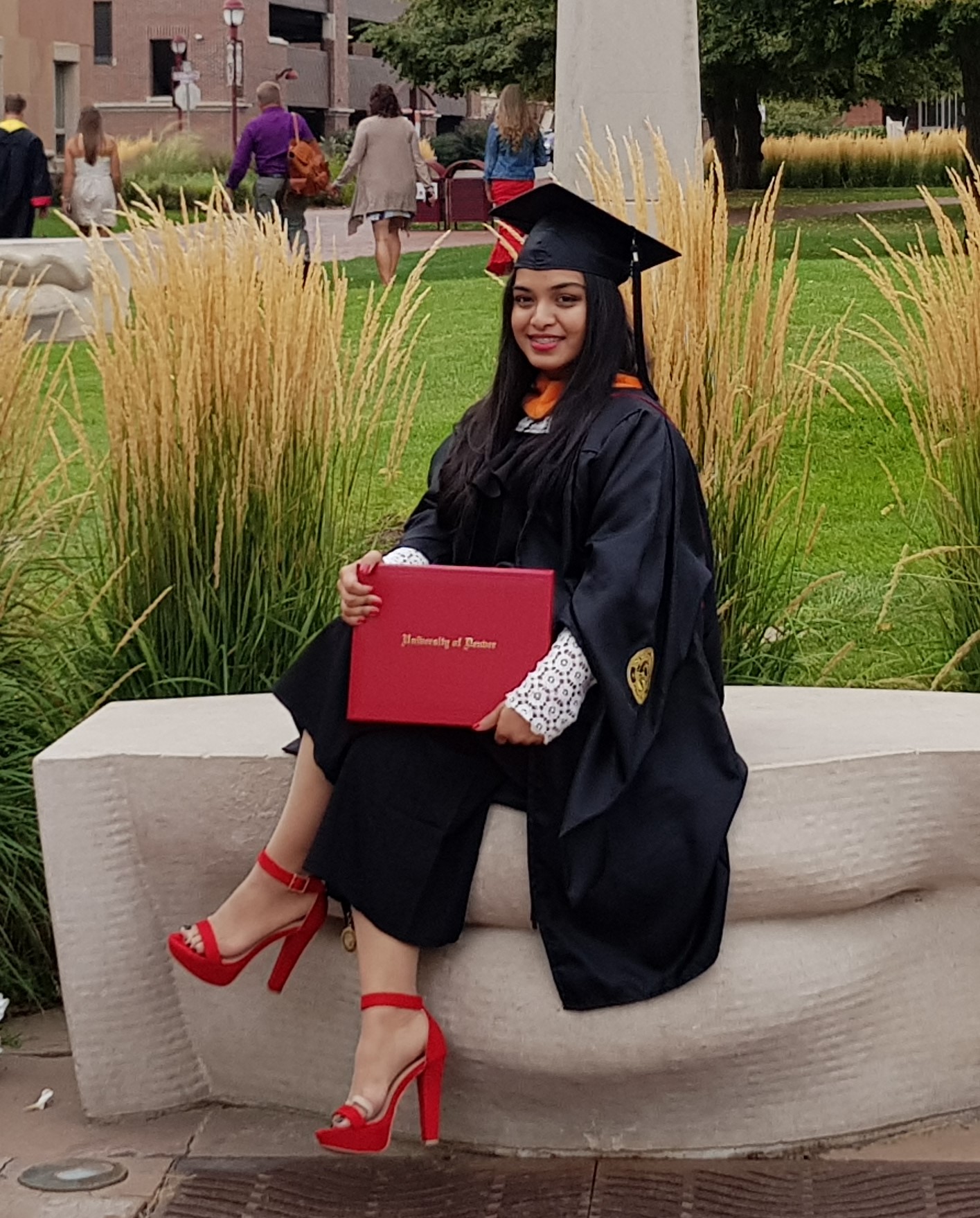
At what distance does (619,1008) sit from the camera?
9.64 feet

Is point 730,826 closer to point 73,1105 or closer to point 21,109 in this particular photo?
point 73,1105

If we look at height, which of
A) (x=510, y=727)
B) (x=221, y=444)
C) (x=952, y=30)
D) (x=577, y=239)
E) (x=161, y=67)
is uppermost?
(x=161, y=67)

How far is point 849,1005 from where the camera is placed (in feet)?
10.0

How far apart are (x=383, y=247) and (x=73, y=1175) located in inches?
389

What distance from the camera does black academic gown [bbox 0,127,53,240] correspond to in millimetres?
10773

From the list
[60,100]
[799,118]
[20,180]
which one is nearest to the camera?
[20,180]

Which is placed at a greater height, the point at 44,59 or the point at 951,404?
the point at 44,59

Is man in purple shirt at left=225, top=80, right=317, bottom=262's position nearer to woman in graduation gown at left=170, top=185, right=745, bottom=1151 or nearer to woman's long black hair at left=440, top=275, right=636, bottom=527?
woman's long black hair at left=440, top=275, right=636, bottom=527

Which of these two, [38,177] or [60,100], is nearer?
[38,177]

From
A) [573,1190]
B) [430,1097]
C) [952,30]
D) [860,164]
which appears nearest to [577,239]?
[430,1097]

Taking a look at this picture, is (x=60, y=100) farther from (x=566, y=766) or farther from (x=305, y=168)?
(x=566, y=766)

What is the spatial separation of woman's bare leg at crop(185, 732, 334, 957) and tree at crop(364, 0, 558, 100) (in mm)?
20943

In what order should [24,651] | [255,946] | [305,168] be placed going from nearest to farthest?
[255,946] < [24,651] < [305,168]

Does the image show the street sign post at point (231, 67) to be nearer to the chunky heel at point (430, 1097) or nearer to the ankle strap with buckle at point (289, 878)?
the ankle strap with buckle at point (289, 878)
